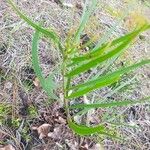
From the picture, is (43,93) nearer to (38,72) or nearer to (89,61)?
(38,72)

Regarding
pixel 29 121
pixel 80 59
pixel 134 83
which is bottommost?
pixel 29 121

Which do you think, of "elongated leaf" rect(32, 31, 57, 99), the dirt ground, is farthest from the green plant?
the dirt ground

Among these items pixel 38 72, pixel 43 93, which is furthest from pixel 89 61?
pixel 43 93

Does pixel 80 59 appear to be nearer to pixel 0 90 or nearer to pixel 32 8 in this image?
pixel 0 90

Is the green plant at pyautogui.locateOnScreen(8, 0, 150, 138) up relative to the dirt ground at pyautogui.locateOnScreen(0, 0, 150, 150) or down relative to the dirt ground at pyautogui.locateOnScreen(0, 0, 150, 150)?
up

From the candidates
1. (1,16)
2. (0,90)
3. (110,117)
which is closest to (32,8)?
(1,16)

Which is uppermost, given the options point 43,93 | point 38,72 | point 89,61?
point 89,61

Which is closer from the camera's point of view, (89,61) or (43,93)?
(89,61)

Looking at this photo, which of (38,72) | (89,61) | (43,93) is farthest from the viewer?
(43,93)

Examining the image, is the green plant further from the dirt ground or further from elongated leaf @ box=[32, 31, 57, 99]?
the dirt ground
